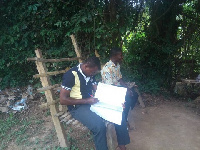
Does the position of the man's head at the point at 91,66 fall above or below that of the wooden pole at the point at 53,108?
above

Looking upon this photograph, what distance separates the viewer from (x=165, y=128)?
139 inches

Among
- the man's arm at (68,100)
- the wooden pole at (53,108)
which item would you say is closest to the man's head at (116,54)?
the man's arm at (68,100)

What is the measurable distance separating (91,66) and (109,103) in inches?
21.5

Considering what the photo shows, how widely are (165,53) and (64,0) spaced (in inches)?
117

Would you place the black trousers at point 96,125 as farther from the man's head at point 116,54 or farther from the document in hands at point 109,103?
the man's head at point 116,54

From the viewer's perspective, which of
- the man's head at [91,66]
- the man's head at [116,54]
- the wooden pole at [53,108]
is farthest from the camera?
the man's head at [116,54]

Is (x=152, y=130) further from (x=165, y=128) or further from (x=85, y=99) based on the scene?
(x=85, y=99)

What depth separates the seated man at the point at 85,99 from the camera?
7.76 feet

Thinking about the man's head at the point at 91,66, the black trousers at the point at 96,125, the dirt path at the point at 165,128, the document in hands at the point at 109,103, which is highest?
the man's head at the point at 91,66

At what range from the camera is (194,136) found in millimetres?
3211

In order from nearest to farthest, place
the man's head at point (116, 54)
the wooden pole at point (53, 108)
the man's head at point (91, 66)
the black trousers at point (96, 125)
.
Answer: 1. the black trousers at point (96, 125)
2. the man's head at point (91, 66)
3. the wooden pole at point (53, 108)
4. the man's head at point (116, 54)

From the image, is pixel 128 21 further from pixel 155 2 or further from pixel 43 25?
pixel 43 25

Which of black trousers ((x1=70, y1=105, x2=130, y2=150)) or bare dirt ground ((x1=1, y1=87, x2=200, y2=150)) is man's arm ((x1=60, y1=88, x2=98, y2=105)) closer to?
black trousers ((x1=70, y1=105, x2=130, y2=150))

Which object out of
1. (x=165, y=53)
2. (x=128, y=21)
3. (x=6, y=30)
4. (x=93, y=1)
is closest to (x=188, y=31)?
(x=165, y=53)
